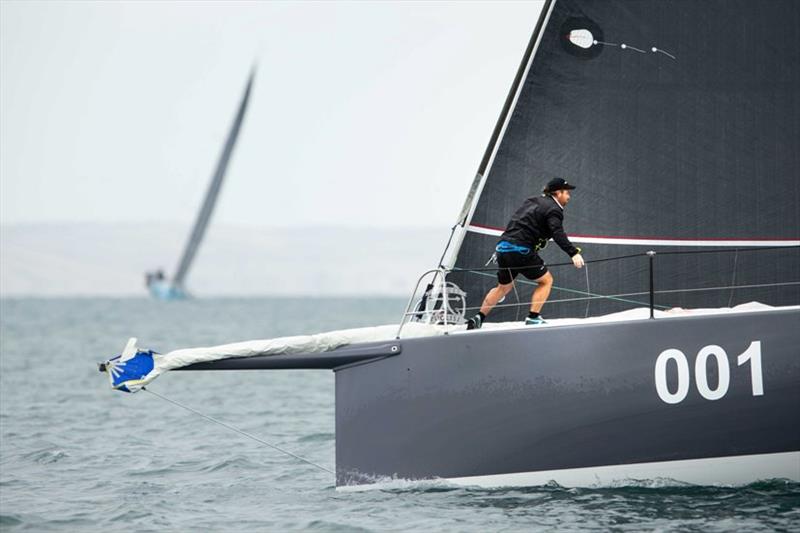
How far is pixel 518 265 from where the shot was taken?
30.5 feet

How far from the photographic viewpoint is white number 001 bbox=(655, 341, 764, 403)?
848cm

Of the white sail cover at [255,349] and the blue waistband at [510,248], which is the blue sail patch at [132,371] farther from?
the blue waistband at [510,248]

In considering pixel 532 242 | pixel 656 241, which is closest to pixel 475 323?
pixel 532 242

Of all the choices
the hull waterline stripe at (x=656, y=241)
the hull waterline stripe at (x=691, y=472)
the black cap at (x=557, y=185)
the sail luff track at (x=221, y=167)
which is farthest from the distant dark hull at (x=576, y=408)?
the sail luff track at (x=221, y=167)

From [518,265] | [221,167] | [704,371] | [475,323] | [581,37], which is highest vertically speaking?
[221,167]

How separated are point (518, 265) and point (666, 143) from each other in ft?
4.72

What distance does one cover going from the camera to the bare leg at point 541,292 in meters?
9.08

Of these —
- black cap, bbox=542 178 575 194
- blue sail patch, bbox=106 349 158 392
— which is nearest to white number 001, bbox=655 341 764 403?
black cap, bbox=542 178 575 194

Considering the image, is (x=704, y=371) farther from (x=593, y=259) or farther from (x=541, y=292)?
(x=593, y=259)

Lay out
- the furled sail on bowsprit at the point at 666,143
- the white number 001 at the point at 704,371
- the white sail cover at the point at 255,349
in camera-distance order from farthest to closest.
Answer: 1. the furled sail on bowsprit at the point at 666,143
2. the white sail cover at the point at 255,349
3. the white number 001 at the point at 704,371

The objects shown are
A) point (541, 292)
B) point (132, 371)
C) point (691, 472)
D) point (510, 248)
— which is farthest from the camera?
point (510, 248)

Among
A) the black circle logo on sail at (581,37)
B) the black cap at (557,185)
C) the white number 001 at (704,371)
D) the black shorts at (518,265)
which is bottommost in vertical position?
the white number 001 at (704,371)

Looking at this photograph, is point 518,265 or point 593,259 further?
point 593,259

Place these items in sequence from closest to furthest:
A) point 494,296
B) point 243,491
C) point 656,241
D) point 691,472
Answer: point 691,472 → point 494,296 → point 656,241 → point 243,491
